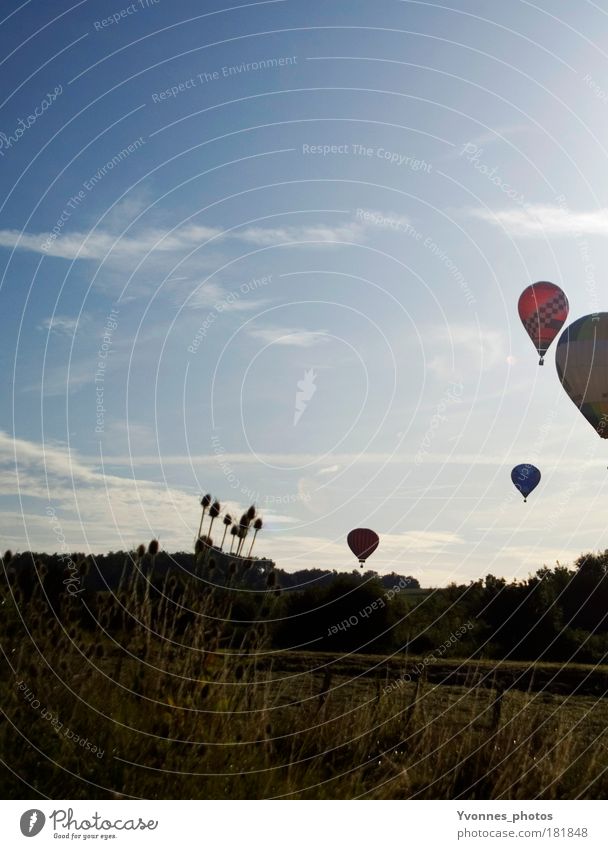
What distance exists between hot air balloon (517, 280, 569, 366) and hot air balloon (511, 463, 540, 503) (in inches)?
228

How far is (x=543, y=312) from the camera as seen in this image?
45.5 m

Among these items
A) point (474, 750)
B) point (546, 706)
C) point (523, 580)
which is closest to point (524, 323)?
point (523, 580)

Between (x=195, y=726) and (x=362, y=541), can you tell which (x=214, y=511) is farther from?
(x=362, y=541)

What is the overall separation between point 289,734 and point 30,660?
3.18m

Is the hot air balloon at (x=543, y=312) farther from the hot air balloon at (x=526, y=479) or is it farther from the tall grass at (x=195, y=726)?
the tall grass at (x=195, y=726)

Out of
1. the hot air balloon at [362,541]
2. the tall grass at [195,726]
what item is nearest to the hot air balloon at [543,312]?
the hot air balloon at [362,541]

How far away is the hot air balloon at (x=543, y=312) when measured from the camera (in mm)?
45406

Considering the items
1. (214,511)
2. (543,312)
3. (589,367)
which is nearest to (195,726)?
(214,511)

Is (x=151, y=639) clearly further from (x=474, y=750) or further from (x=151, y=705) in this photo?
(x=474, y=750)

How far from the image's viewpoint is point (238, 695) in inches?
419

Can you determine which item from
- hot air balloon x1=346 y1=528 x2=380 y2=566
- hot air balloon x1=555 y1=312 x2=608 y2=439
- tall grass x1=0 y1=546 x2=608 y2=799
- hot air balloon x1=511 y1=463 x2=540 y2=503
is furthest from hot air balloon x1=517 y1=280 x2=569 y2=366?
tall grass x1=0 y1=546 x2=608 y2=799

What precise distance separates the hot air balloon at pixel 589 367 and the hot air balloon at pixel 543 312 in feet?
3.12

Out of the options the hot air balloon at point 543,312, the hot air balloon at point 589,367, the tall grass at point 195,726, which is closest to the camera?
the tall grass at point 195,726

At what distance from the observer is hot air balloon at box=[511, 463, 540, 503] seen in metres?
48.1
